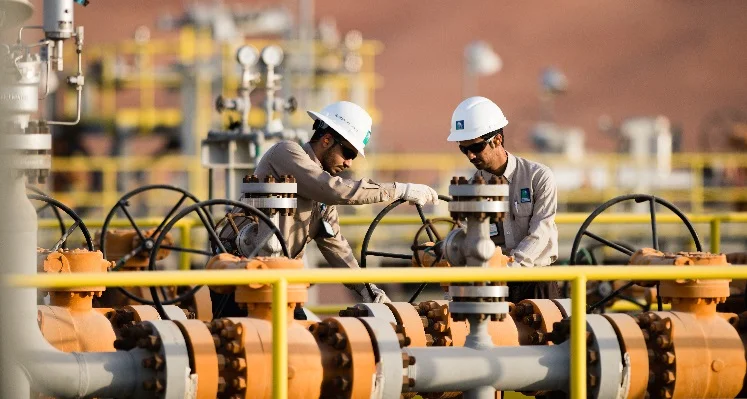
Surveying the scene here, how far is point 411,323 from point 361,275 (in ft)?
3.80

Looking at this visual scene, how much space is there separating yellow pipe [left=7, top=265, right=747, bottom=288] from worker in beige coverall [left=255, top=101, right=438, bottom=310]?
126 centimetres

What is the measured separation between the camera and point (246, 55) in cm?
1041

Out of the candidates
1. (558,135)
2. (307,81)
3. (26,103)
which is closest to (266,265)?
(26,103)

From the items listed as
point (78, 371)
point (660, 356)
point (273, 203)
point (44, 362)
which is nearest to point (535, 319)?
point (660, 356)

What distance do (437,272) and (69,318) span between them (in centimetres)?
159

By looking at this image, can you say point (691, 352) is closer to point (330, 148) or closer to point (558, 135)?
point (330, 148)

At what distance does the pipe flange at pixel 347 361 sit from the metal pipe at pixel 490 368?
196 mm

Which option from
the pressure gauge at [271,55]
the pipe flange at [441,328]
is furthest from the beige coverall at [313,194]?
the pressure gauge at [271,55]

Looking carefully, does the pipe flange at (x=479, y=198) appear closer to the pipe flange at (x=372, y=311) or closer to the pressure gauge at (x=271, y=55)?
the pipe flange at (x=372, y=311)

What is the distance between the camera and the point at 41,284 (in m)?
4.16

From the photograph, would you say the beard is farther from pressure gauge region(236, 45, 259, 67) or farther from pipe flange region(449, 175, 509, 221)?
pressure gauge region(236, 45, 259, 67)

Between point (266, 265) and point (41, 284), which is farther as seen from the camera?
point (266, 265)

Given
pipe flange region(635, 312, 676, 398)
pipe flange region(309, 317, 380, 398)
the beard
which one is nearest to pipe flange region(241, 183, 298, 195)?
the beard

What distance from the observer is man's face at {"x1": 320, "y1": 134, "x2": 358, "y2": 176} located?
6320 millimetres
